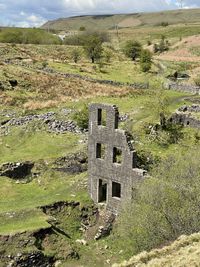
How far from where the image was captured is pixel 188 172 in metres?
29.4

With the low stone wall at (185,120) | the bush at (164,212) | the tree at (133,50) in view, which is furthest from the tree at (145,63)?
the bush at (164,212)

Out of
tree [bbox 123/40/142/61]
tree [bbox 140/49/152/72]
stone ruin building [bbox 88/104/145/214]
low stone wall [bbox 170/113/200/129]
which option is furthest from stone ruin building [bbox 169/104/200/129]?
tree [bbox 123/40/142/61]

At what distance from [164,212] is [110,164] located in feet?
28.3

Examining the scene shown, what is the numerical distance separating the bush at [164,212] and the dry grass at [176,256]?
259cm

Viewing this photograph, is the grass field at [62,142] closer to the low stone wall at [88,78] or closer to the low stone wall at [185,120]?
the low stone wall at [88,78]

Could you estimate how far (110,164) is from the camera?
1387 inches

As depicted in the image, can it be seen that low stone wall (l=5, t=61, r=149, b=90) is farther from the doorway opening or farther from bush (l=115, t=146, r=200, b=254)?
bush (l=115, t=146, r=200, b=254)

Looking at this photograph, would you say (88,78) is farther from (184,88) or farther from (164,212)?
(164,212)

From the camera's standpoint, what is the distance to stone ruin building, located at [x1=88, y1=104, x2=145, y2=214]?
33781mm

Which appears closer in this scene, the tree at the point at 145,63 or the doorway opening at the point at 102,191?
the doorway opening at the point at 102,191

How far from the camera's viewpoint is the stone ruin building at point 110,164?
3378 cm

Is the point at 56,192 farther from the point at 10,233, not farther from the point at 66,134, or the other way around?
the point at 66,134

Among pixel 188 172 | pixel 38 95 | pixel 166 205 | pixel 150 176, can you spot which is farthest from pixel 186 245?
pixel 38 95

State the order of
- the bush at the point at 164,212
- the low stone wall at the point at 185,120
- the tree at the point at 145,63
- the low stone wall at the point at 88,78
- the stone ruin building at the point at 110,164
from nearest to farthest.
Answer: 1. the bush at the point at 164,212
2. the stone ruin building at the point at 110,164
3. the low stone wall at the point at 185,120
4. the low stone wall at the point at 88,78
5. the tree at the point at 145,63
